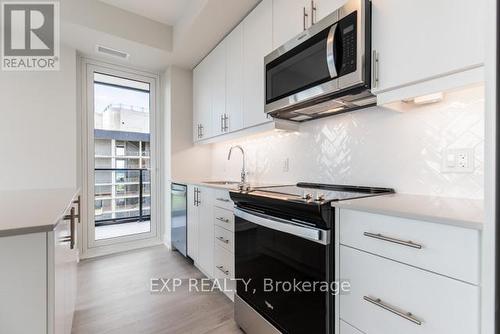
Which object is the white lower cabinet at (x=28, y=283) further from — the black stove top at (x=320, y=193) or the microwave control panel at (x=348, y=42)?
the microwave control panel at (x=348, y=42)

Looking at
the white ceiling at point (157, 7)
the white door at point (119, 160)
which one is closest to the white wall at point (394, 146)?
the white ceiling at point (157, 7)

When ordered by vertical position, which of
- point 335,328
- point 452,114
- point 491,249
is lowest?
point 335,328

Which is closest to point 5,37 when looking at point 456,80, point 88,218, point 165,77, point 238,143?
point 165,77

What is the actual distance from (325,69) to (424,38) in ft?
1.56

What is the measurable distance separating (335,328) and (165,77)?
354 centimetres

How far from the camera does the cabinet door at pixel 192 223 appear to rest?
2549 millimetres

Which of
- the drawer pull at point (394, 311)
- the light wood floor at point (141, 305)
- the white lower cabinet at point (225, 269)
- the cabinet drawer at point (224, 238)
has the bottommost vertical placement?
the light wood floor at point (141, 305)

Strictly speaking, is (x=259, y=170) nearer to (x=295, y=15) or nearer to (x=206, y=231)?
(x=206, y=231)

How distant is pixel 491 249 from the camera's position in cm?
69

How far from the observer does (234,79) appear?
242cm

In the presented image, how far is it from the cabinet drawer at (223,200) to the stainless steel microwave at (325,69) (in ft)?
2.44

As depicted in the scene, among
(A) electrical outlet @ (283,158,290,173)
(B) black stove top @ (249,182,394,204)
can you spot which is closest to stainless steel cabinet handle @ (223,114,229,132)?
(A) electrical outlet @ (283,158,290,173)

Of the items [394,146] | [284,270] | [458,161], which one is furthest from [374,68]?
[284,270]

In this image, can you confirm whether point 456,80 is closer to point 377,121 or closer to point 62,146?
point 377,121
